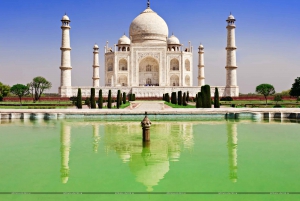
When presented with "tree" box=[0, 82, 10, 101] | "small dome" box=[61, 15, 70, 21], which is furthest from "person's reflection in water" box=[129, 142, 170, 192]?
"tree" box=[0, 82, 10, 101]

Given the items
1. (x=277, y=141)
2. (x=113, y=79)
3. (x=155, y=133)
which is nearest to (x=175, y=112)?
(x=155, y=133)

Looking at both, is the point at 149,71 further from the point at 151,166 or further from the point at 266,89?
the point at 151,166

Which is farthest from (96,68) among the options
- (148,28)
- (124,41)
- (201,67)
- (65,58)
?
(201,67)

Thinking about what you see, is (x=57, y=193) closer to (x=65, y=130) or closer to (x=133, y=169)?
(x=133, y=169)

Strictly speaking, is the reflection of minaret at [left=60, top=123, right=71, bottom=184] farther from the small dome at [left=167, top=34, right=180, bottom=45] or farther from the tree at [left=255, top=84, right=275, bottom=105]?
the small dome at [left=167, top=34, right=180, bottom=45]

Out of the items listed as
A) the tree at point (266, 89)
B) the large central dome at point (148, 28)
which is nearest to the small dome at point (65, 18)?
the large central dome at point (148, 28)

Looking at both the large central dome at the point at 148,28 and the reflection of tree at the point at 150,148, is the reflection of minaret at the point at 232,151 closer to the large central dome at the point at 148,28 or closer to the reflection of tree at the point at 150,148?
the reflection of tree at the point at 150,148

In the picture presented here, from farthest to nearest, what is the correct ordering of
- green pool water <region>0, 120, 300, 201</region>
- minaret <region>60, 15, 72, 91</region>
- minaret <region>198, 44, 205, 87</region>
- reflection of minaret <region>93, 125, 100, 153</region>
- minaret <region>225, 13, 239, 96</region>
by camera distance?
minaret <region>198, 44, 205, 87</region> → minaret <region>225, 13, 239, 96</region> → minaret <region>60, 15, 72, 91</region> → reflection of minaret <region>93, 125, 100, 153</region> → green pool water <region>0, 120, 300, 201</region>
